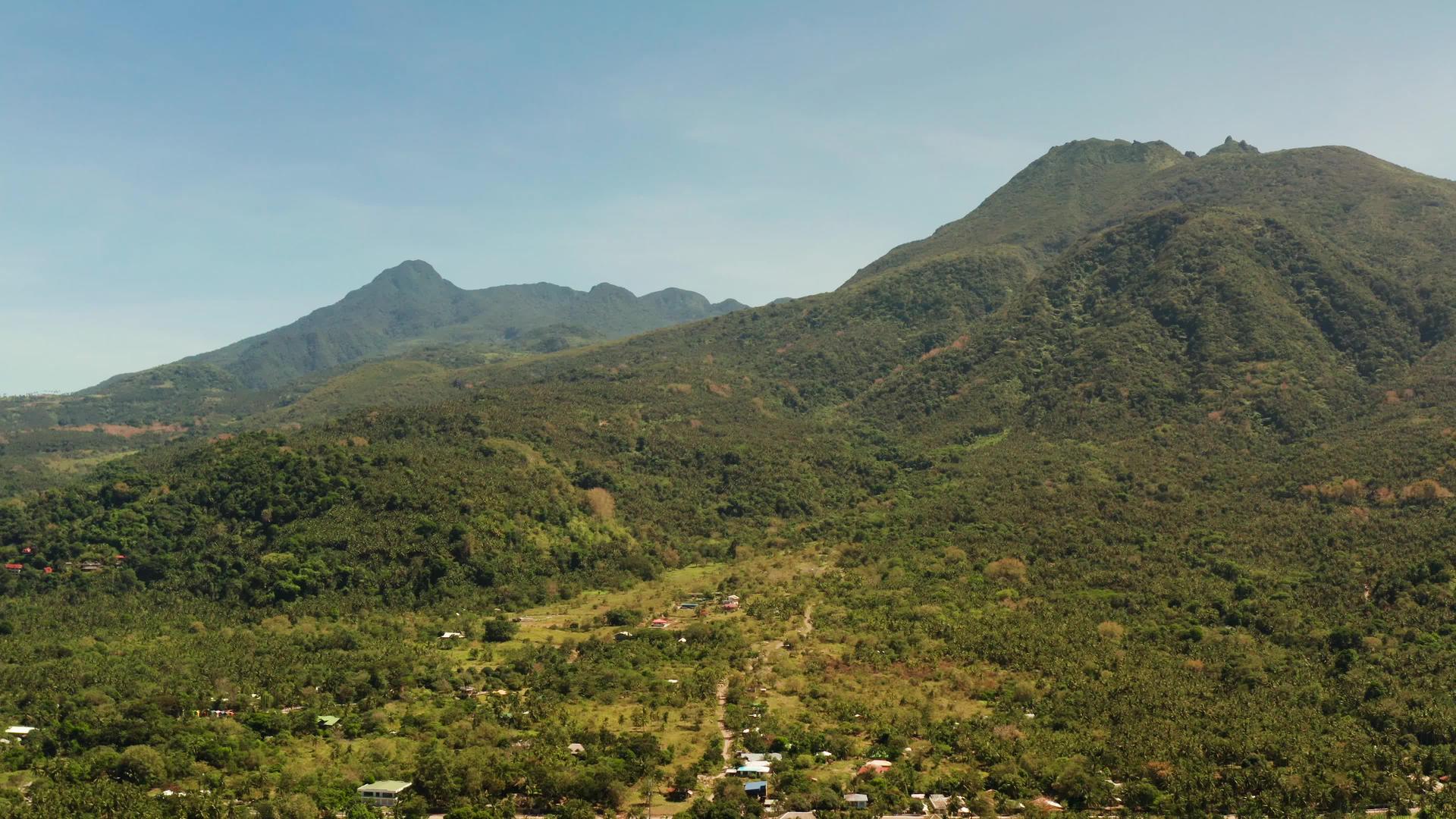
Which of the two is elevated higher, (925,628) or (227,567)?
(227,567)

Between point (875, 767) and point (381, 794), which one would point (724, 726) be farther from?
point (381, 794)

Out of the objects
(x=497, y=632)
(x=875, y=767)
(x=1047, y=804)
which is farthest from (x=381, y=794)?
(x=1047, y=804)

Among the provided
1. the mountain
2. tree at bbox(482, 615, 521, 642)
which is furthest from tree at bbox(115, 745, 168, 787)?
tree at bbox(482, 615, 521, 642)

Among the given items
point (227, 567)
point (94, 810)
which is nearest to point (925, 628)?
point (94, 810)

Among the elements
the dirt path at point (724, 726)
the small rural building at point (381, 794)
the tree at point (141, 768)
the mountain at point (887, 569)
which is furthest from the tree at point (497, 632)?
the tree at point (141, 768)

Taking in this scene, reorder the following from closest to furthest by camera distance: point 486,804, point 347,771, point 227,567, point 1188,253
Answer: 1. point 486,804
2. point 347,771
3. point 227,567
4. point 1188,253

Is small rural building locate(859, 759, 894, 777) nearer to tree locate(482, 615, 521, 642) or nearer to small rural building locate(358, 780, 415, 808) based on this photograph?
small rural building locate(358, 780, 415, 808)

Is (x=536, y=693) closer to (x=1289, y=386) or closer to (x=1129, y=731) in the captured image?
(x=1129, y=731)
